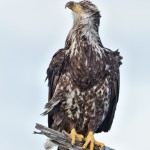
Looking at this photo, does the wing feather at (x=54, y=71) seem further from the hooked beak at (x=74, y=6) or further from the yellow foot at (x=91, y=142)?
the yellow foot at (x=91, y=142)

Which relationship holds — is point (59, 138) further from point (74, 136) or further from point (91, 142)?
point (91, 142)

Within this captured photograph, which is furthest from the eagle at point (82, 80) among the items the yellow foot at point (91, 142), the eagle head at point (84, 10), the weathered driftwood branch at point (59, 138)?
the weathered driftwood branch at point (59, 138)

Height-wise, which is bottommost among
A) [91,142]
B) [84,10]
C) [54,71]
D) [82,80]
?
[91,142]

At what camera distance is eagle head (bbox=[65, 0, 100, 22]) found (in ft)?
49.6

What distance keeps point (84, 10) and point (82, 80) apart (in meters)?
1.62

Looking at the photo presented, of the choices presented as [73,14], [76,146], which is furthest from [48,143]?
[73,14]

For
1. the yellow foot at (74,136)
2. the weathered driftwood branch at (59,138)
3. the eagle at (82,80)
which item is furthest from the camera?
the eagle at (82,80)

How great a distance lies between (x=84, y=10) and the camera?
1528 cm

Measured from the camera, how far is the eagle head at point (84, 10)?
15.1 meters

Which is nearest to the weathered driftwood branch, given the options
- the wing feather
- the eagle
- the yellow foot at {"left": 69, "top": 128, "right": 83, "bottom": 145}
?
the yellow foot at {"left": 69, "top": 128, "right": 83, "bottom": 145}

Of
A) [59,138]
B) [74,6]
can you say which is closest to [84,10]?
[74,6]

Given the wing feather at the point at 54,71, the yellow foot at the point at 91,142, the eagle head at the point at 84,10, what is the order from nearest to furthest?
the yellow foot at the point at 91,142 < the wing feather at the point at 54,71 < the eagle head at the point at 84,10

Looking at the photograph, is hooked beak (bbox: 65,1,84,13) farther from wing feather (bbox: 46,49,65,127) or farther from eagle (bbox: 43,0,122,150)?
wing feather (bbox: 46,49,65,127)

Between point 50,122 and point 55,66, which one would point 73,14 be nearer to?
point 55,66
